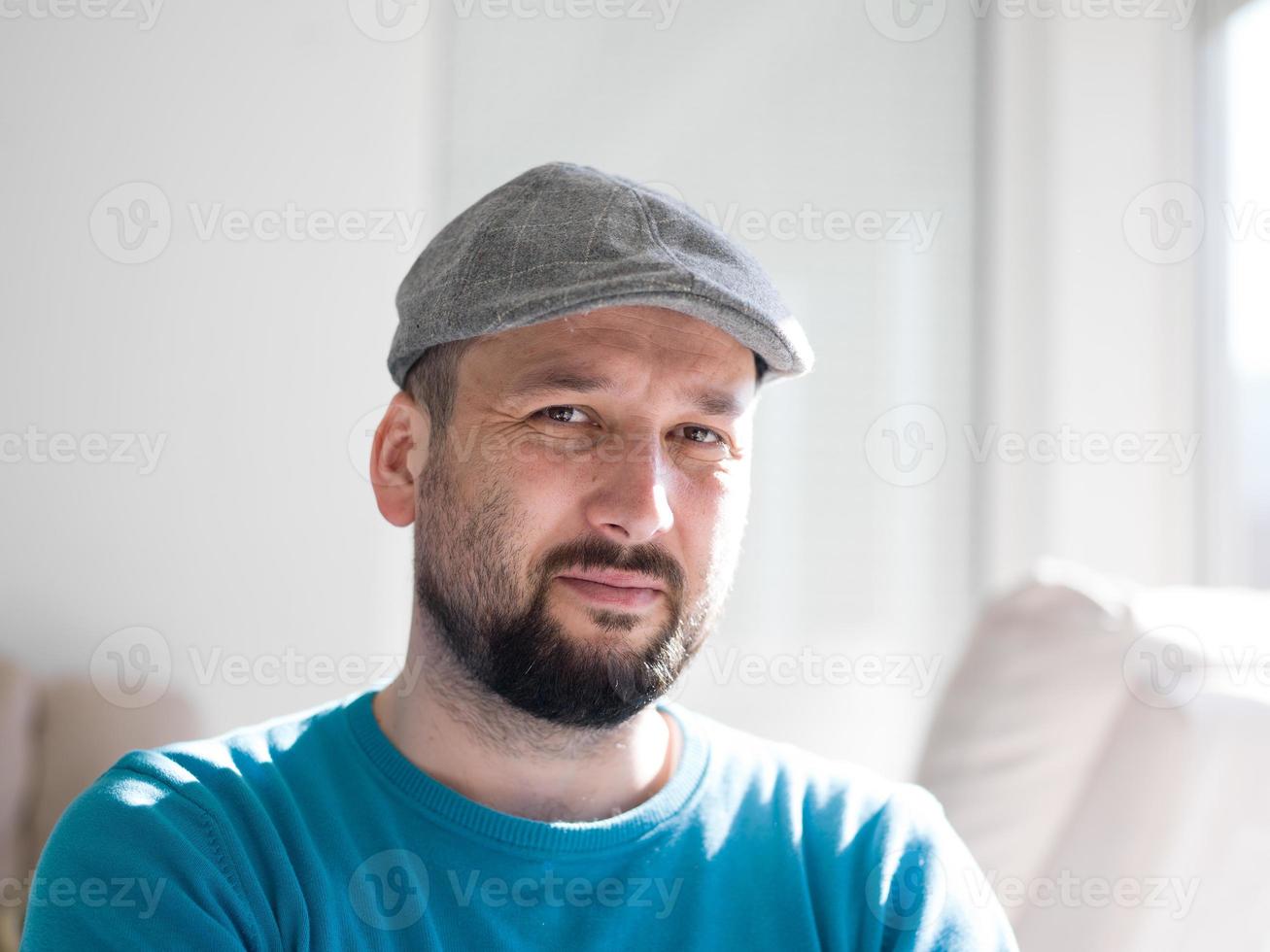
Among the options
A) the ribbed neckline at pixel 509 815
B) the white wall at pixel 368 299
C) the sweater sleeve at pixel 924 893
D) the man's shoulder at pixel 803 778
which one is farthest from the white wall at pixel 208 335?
the sweater sleeve at pixel 924 893

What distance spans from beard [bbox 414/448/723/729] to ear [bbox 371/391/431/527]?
166 mm

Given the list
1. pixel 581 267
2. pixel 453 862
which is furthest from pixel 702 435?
pixel 453 862

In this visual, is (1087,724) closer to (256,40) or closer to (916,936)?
(916,936)

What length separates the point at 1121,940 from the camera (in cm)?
148

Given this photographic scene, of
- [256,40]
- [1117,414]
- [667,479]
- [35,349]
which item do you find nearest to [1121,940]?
[667,479]

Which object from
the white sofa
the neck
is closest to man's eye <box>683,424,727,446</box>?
the neck

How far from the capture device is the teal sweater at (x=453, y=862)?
1.06 metres

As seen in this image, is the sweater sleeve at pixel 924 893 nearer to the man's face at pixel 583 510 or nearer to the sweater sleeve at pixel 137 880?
the man's face at pixel 583 510

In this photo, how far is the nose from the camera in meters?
1.26

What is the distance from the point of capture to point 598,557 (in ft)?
4.16

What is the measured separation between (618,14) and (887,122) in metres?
0.66

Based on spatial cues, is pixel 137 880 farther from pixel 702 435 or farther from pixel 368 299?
pixel 368 299

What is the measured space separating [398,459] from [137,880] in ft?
1.97

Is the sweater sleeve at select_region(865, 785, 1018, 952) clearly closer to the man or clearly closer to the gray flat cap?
the man
